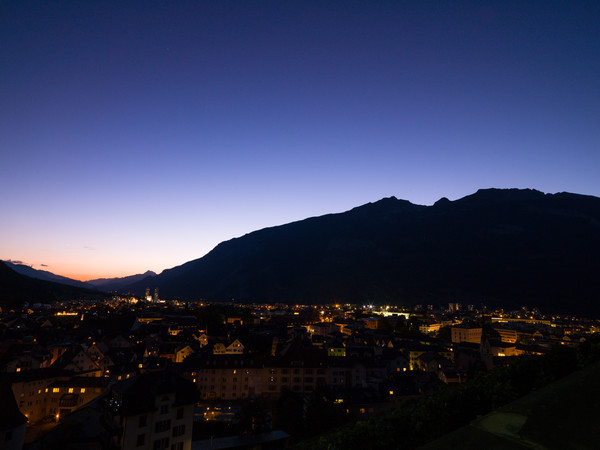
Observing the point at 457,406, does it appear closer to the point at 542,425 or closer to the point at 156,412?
the point at 542,425

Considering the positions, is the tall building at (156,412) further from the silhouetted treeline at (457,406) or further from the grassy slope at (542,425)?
the grassy slope at (542,425)

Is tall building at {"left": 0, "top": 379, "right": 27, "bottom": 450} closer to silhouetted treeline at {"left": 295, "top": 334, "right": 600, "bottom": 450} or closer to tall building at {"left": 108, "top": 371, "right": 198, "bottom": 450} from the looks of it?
tall building at {"left": 108, "top": 371, "right": 198, "bottom": 450}

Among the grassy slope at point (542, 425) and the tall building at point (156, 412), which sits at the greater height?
the grassy slope at point (542, 425)

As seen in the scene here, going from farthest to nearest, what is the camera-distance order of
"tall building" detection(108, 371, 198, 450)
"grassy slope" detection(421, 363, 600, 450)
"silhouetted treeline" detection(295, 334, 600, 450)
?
"tall building" detection(108, 371, 198, 450), "silhouetted treeline" detection(295, 334, 600, 450), "grassy slope" detection(421, 363, 600, 450)

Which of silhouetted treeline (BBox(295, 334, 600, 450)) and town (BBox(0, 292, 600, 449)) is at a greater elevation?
silhouetted treeline (BBox(295, 334, 600, 450))

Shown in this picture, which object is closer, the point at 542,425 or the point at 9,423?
the point at 542,425

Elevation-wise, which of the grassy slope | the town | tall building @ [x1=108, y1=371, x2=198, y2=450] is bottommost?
the town

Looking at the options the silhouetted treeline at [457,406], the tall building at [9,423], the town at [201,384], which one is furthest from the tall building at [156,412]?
the silhouetted treeline at [457,406]

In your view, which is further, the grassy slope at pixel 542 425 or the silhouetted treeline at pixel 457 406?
the silhouetted treeline at pixel 457 406

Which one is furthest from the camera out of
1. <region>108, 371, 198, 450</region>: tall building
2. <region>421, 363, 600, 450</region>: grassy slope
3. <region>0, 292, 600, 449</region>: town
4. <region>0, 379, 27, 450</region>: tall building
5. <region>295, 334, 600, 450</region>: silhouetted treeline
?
<region>0, 292, 600, 449</region>: town

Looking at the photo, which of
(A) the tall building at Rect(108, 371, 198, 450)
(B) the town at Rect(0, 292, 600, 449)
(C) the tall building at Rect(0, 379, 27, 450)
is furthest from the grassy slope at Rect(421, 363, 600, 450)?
(C) the tall building at Rect(0, 379, 27, 450)

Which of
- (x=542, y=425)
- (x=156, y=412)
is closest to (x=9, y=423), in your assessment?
(x=156, y=412)

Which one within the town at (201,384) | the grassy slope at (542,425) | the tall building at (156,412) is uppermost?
the grassy slope at (542,425)

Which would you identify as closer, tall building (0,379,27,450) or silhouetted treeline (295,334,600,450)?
silhouetted treeline (295,334,600,450)
